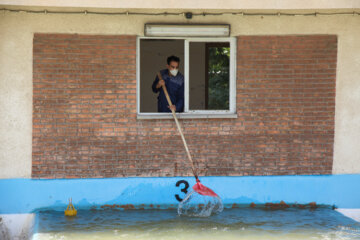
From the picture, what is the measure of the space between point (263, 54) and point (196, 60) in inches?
156

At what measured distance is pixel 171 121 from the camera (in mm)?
7781

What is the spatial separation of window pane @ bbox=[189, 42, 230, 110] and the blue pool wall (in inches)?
75.5

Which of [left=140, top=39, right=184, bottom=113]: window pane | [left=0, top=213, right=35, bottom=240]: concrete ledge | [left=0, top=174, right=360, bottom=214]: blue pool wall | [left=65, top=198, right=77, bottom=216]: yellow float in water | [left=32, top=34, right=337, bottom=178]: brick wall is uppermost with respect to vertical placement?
[left=140, top=39, right=184, bottom=113]: window pane

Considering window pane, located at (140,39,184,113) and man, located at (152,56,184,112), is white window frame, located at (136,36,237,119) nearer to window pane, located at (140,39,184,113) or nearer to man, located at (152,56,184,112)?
man, located at (152,56,184,112)

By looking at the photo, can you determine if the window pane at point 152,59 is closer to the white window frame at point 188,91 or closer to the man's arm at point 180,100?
the man's arm at point 180,100

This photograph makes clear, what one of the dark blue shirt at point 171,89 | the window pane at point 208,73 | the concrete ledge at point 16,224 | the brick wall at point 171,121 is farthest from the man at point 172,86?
the concrete ledge at point 16,224

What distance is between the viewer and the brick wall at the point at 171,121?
→ 752 centimetres

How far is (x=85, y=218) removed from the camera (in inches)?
287

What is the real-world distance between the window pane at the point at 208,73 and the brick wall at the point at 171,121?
1.45 meters

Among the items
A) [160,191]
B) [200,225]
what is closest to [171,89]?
[160,191]

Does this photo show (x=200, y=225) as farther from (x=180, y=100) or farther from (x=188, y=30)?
(x=188, y=30)

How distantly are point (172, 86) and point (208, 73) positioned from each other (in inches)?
128

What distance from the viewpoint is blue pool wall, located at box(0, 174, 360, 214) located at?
752cm

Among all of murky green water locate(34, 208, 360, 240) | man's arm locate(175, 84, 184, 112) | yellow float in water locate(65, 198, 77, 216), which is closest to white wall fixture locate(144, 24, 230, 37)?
man's arm locate(175, 84, 184, 112)
